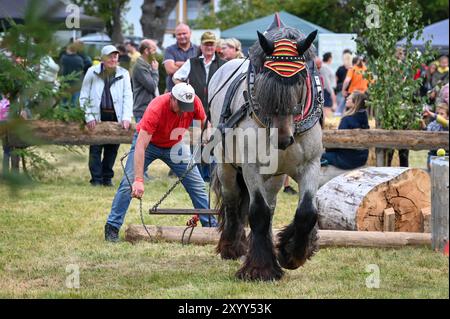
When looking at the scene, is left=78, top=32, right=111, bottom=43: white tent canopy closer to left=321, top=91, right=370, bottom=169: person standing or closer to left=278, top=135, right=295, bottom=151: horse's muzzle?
left=278, top=135, right=295, bottom=151: horse's muzzle

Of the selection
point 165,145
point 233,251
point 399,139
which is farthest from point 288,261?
point 399,139

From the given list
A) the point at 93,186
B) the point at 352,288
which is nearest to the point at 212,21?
the point at 93,186

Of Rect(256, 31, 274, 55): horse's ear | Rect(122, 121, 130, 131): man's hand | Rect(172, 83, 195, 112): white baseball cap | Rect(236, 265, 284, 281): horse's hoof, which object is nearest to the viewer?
Rect(256, 31, 274, 55): horse's ear

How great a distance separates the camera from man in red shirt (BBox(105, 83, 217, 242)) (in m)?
6.85

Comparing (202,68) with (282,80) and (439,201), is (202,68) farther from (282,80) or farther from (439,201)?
(282,80)

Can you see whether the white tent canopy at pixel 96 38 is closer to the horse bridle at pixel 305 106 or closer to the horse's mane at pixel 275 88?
the horse's mane at pixel 275 88

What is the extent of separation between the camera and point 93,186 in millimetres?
11852

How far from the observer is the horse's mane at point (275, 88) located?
5.61 meters

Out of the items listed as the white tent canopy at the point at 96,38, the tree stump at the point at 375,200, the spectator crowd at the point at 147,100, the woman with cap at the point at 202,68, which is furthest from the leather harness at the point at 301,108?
the woman with cap at the point at 202,68

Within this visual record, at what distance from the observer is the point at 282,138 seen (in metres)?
5.63

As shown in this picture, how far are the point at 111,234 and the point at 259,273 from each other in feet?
7.58

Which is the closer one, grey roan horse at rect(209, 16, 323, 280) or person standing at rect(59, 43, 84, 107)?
person standing at rect(59, 43, 84, 107)

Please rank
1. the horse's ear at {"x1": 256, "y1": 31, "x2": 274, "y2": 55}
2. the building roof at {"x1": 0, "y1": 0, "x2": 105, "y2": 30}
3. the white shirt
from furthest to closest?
1. the white shirt
2. the horse's ear at {"x1": 256, "y1": 31, "x2": 274, "y2": 55}
3. the building roof at {"x1": 0, "y1": 0, "x2": 105, "y2": 30}

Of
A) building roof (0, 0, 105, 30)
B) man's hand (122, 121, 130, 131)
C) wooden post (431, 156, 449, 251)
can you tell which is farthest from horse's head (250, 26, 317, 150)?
man's hand (122, 121, 130, 131)
